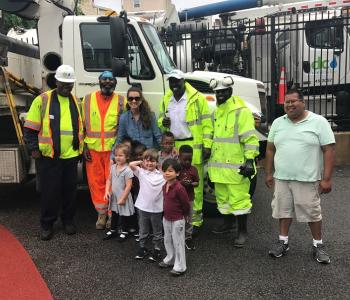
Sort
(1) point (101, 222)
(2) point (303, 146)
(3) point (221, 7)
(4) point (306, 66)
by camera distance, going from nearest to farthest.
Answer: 1. (2) point (303, 146)
2. (1) point (101, 222)
3. (4) point (306, 66)
4. (3) point (221, 7)

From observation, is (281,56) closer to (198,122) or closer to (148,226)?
(198,122)

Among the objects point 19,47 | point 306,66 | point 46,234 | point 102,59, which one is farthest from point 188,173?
point 306,66

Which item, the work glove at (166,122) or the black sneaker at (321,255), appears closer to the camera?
the black sneaker at (321,255)

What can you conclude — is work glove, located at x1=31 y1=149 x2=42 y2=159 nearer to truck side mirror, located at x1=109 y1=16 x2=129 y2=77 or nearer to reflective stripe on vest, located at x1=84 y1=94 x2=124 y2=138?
reflective stripe on vest, located at x1=84 y1=94 x2=124 y2=138

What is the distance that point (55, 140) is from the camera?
16.6ft

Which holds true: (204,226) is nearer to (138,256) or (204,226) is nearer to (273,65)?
(138,256)

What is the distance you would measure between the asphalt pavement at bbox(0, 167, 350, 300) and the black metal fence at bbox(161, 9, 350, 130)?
440 centimetres

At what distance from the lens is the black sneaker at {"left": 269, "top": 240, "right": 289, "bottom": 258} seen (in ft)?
14.9

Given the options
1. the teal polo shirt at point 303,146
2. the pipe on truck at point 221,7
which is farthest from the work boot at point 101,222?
the pipe on truck at point 221,7

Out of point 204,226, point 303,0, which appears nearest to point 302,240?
point 204,226

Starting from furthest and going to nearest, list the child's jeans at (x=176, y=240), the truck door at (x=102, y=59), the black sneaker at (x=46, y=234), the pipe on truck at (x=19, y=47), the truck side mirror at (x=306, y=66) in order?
the truck side mirror at (x=306, y=66)
the pipe on truck at (x=19, y=47)
the truck door at (x=102, y=59)
the black sneaker at (x=46, y=234)
the child's jeans at (x=176, y=240)

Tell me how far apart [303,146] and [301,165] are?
0.60ft

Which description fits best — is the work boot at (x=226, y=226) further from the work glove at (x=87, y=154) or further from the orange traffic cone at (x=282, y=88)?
the orange traffic cone at (x=282, y=88)

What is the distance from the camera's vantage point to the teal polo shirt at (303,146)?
4.25m
